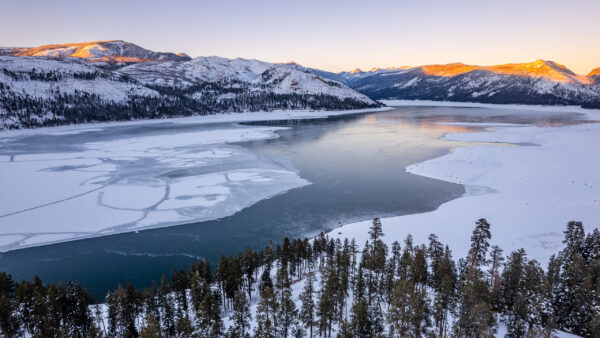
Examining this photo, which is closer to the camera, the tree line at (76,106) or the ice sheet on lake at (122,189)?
the ice sheet on lake at (122,189)

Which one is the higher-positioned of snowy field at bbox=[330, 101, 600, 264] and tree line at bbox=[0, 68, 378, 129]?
tree line at bbox=[0, 68, 378, 129]

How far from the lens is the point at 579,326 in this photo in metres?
19.9

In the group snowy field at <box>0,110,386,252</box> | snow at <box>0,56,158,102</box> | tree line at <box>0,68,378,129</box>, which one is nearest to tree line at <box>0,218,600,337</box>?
snowy field at <box>0,110,386,252</box>

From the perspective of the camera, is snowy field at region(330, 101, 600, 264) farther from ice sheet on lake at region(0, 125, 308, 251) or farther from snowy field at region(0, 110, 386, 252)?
snowy field at region(0, 110, 386, 252)

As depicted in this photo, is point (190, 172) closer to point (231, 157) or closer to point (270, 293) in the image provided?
point (231, 157)

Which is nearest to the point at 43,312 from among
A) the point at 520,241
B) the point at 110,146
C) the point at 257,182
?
the point at 257,182

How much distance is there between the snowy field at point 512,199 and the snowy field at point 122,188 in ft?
58.3

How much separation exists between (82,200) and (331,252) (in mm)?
32689

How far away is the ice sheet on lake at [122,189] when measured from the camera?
110ft

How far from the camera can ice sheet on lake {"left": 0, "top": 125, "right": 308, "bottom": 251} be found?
33406 millimetres

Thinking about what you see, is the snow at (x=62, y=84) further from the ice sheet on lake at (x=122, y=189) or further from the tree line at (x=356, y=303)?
the tree line at (x=356, y=303)

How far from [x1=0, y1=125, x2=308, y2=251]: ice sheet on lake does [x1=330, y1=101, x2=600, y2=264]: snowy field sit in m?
17.6

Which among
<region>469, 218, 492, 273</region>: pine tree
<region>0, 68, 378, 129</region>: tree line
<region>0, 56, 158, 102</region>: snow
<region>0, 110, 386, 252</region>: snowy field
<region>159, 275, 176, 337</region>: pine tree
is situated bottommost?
<region>159, 275, 176, 337</region>: pine tree

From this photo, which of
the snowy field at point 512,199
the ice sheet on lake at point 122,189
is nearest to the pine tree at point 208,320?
the snowy field at point 512,199
